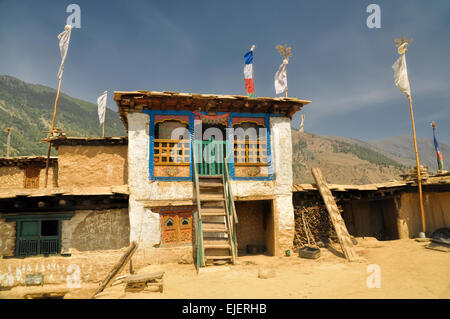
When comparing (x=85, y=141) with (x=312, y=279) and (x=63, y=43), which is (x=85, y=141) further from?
(x=312, y=279)

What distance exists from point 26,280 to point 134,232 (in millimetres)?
3775

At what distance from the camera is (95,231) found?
9156mm

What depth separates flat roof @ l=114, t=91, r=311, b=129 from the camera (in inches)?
356

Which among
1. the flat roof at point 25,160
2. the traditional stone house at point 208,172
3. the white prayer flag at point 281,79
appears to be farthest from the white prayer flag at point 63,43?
the white prayer flag at point 281,79

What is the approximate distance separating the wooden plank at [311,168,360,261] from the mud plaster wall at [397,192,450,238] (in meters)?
3.48

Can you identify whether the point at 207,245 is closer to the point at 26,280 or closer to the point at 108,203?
the point at 108,203

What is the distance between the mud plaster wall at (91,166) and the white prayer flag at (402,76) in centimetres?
1287

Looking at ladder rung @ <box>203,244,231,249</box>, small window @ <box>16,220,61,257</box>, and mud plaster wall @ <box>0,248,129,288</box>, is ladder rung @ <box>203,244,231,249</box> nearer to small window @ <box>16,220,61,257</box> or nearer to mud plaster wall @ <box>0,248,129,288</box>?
mud plaster wall @ <box>0,248,129,288</box>

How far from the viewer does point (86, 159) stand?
1206 centimetres

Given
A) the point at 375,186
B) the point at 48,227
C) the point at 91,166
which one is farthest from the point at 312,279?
the point at 91,166

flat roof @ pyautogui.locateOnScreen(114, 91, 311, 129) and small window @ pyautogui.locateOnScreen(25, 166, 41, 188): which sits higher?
flat roof @ pyautogui.locateOnScreen(114, 91, 311, 129)

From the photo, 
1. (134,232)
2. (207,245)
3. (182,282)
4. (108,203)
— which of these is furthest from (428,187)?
(108,203)

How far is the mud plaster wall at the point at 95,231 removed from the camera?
904cm

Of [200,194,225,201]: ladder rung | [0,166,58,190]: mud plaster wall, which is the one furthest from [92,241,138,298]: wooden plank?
[0,166,58,190]: mud plaster wall
